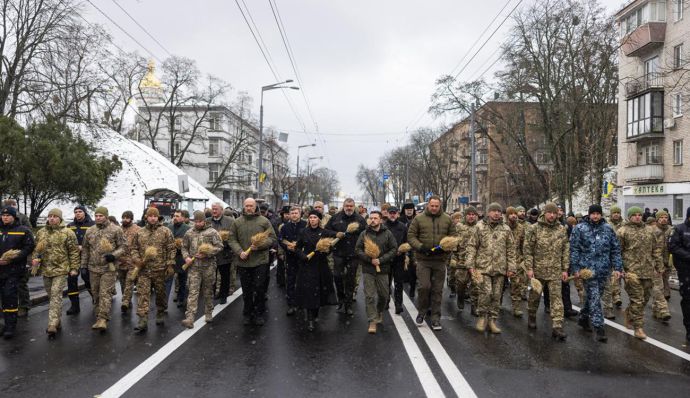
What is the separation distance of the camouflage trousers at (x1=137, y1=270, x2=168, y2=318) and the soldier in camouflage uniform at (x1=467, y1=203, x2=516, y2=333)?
4.57m

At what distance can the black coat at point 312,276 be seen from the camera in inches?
310

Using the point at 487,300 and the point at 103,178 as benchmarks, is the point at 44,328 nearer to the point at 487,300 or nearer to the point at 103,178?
the point at 487,300

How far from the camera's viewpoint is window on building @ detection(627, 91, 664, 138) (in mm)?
29547

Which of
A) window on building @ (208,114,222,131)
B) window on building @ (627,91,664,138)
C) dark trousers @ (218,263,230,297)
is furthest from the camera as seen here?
window on building @ (208,114,222,131)

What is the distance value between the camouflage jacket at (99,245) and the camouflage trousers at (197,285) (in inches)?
45.1

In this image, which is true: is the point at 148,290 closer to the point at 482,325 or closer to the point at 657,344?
the point at 482,325

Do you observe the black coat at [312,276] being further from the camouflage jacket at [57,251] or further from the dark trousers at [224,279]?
the camouflage jacket at [57,251]

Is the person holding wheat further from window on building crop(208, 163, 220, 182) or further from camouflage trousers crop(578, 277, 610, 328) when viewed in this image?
window on building crop(208, 163, 220, 182)

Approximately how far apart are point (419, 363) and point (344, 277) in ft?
11.7

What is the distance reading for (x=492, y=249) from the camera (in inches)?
295

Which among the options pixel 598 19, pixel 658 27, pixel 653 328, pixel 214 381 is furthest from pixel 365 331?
pixel 658 27

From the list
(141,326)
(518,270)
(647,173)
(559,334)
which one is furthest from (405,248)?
(647,173)

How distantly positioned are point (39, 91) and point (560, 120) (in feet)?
86.5

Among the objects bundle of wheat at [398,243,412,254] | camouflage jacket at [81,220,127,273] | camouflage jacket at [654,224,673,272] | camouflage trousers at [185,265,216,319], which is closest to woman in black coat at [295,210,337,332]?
bundle of wheat at [398,243,412,254]
